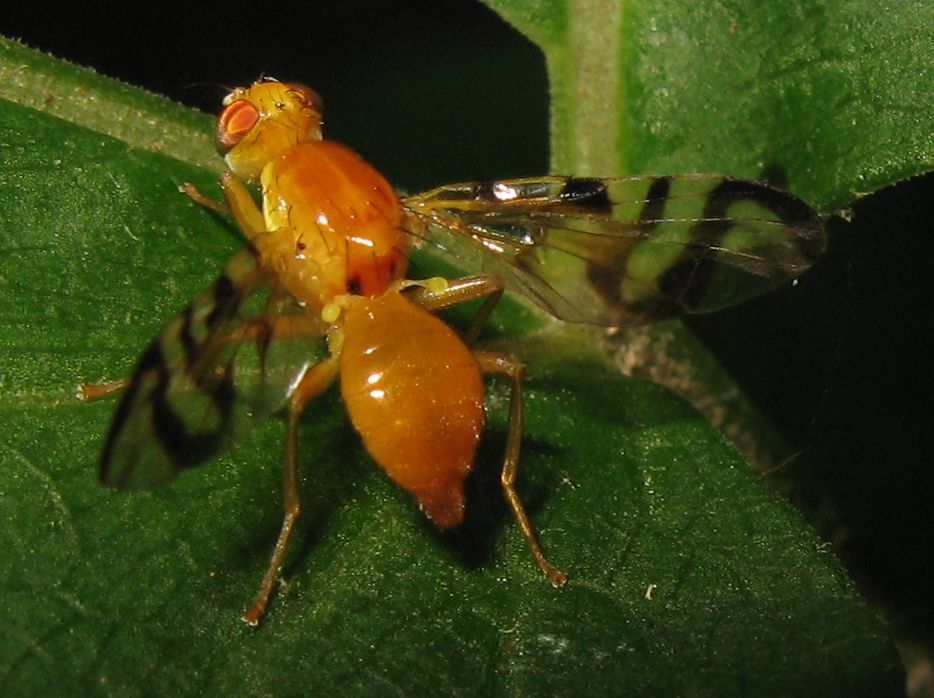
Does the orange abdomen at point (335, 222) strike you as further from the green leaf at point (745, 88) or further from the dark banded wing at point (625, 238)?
the green leaf at point (745, 88)

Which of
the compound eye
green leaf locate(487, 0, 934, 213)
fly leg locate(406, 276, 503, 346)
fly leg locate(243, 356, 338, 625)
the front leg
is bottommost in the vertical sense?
fly leg locate(243, 356, 338, 625)

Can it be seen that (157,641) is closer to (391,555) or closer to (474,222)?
(391,555)

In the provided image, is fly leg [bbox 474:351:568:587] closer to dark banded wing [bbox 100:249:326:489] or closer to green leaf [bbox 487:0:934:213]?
dark banded wing [bbox 100:249:326:489]

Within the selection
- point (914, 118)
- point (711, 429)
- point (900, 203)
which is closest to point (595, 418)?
point (711, 429)

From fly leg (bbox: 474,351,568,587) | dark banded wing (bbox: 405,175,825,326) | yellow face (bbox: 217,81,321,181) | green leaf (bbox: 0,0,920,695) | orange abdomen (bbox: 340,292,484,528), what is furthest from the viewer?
yellow face (bbox: 217,81,321,181)

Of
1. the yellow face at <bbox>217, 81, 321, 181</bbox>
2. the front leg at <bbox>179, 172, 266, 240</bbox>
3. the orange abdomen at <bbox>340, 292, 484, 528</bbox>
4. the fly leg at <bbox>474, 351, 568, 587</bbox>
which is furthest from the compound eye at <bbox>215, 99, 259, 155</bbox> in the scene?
the fly leg at <bbox>474, 351, 568, 587</bbox>

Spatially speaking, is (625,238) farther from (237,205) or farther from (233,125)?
(233,125)

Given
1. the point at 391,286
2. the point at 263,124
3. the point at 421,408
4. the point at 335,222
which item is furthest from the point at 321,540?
the point at 263,124
